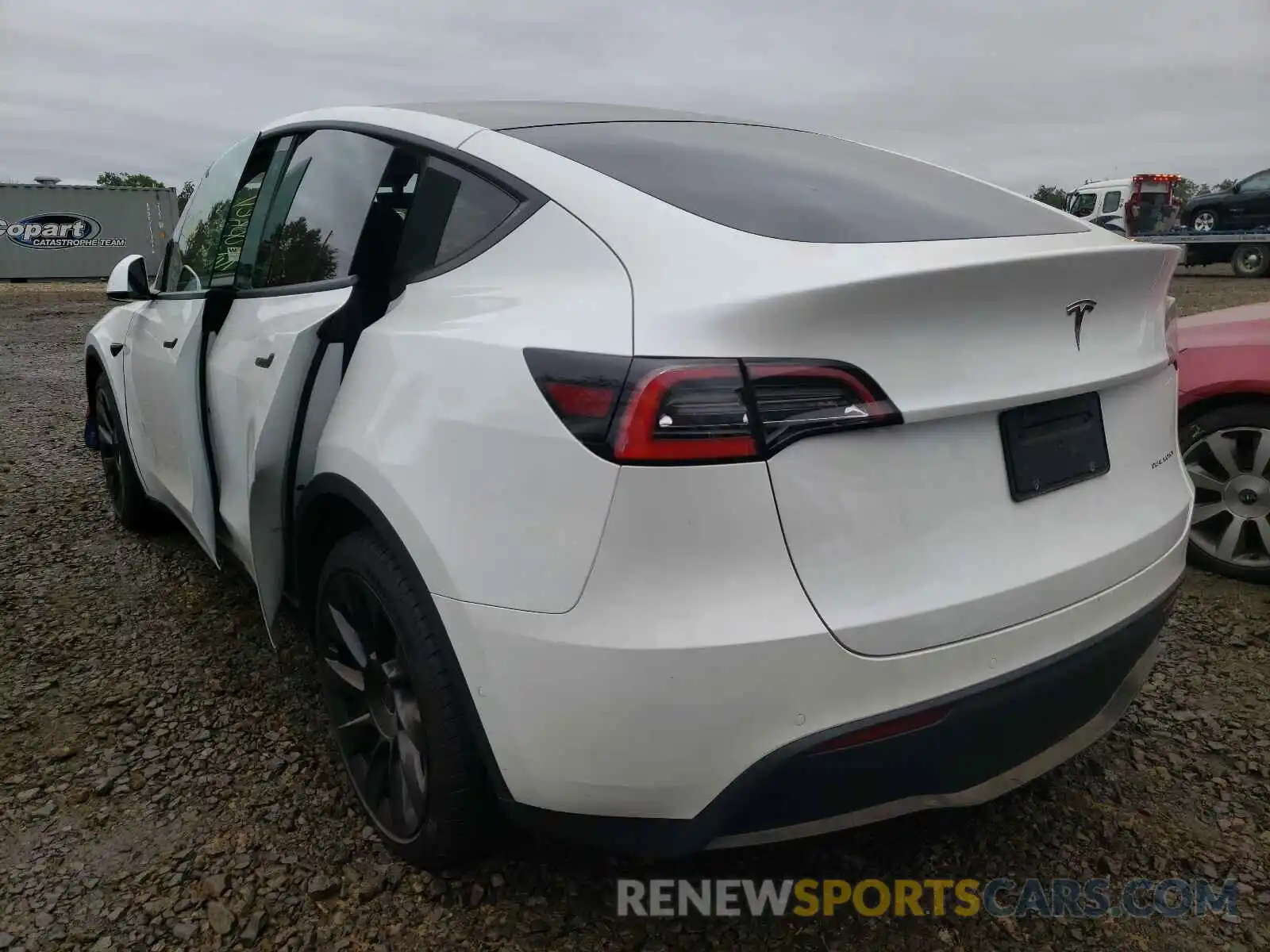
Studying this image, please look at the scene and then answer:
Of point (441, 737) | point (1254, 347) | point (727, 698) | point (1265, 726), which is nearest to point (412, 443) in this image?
point (441, 737)

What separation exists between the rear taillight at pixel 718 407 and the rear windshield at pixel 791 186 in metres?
0.33

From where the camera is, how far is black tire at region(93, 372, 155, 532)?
384cm

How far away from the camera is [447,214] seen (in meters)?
1.91

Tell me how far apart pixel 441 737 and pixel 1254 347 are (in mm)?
3195

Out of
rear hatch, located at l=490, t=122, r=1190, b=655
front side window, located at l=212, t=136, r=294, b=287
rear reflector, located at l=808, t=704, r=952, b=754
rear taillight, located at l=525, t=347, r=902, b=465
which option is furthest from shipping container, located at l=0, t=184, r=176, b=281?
rear reflector, located at l=808, t=704, r=952, b=754

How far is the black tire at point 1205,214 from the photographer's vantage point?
20234 millimetres

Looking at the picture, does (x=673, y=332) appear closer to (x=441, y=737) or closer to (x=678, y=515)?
(x=678, y=515)

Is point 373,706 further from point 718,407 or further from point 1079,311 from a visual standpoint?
point 1079,311

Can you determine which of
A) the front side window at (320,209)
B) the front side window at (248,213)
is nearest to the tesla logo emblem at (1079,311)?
the front side window at (320,209)

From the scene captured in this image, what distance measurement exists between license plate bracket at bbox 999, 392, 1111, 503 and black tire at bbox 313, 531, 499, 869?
103 centimetres

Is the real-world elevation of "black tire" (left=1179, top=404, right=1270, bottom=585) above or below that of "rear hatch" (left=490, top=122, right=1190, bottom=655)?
below

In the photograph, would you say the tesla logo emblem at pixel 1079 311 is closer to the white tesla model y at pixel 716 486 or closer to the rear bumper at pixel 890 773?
the white tesla model y at pixel 716 486

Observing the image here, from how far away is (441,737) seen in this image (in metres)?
1.67

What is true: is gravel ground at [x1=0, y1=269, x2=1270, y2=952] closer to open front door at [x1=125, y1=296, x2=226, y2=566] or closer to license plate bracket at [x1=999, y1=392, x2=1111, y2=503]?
open front door at [x1=125, y1=296, x2=226, y2=566]
